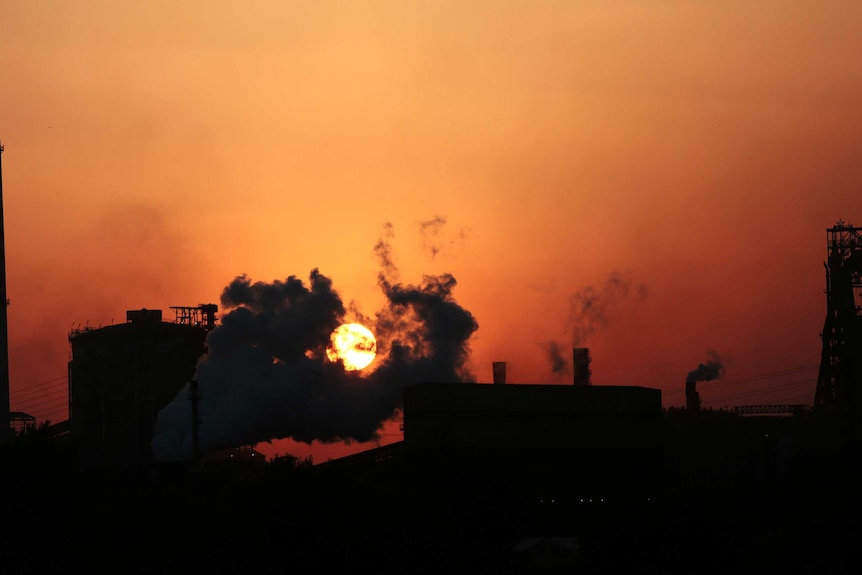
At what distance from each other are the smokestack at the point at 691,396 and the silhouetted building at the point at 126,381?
45.7 meters

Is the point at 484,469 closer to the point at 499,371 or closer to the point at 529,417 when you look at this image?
the point at 529,417

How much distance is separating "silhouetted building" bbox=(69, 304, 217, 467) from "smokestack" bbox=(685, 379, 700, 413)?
150 ft

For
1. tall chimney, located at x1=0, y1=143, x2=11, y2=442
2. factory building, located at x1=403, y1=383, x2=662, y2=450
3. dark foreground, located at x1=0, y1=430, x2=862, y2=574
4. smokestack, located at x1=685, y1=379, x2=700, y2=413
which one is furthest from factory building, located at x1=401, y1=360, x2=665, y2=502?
smokestack, located at x1=685, y1=379, x2=700, y2=413

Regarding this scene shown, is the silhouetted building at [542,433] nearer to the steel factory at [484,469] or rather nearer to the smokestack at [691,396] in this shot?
the steel factory at [484,469]

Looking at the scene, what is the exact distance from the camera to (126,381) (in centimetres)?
10419

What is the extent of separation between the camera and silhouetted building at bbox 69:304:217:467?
337ft

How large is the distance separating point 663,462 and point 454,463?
1973cm

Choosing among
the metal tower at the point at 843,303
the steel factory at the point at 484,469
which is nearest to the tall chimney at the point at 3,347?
the steel factory at the point at 484,469

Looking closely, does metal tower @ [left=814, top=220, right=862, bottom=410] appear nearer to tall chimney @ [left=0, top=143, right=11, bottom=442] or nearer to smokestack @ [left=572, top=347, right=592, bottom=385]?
smokestack @ [left=572, top=347, right=592, bottom=385]

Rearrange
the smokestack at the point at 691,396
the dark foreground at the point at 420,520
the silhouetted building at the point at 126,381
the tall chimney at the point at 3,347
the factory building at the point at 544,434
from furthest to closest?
the smokestack at the point at 691,396
the silhouetted building at the point at 126,381
the tall chimney at the point at 3,347
the factory building at the point at 544,434
the dark foreground at the point at 420,520

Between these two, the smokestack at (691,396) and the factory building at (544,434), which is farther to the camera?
the smokestack at (691,396)

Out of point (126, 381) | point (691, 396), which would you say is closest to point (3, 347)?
point (126, 381)

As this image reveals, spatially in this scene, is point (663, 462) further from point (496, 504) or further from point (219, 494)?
point (219, 494)

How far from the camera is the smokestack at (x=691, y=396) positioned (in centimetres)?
12359
